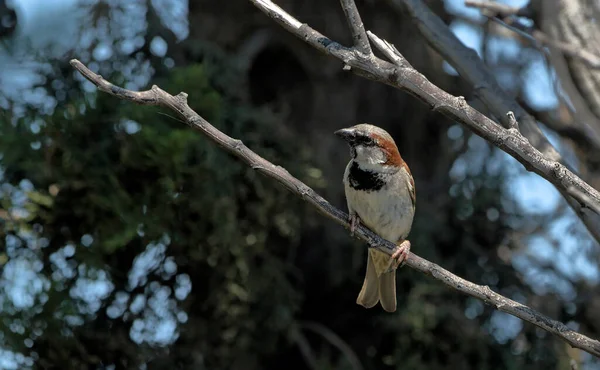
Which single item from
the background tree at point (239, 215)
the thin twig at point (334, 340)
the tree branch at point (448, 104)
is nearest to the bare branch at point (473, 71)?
the background tree at point (239, 215)

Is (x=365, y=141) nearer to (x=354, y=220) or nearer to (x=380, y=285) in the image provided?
(x=354, y=220)

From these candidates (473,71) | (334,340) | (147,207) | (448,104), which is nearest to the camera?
(448,104)

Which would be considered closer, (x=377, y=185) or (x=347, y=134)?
(x=347, y=134)

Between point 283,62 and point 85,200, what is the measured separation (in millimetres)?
1279

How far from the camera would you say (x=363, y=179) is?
2311 mm

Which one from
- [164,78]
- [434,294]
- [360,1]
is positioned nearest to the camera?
[164,78]

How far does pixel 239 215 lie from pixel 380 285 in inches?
18.9

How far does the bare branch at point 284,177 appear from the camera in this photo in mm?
1601

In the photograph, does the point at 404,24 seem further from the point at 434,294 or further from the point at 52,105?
the point at 52,105

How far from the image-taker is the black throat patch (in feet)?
7.57

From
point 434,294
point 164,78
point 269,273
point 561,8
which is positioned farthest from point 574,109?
point 164,78

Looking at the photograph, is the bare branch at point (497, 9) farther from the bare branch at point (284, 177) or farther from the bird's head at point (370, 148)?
the bare branch at point (284, 177)

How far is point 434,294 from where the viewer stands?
2826 millimetres

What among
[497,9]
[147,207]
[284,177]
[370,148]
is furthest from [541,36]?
[147,207]
